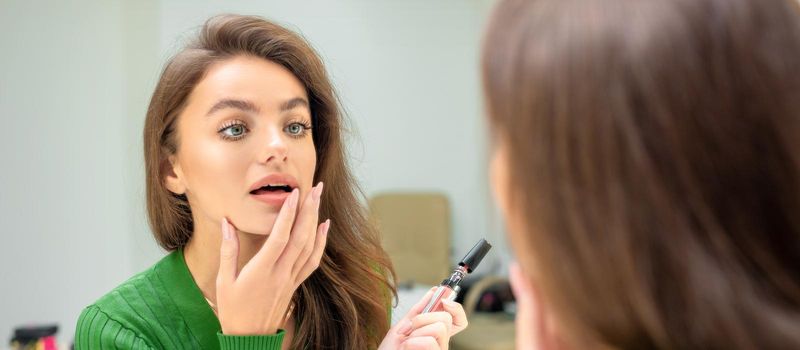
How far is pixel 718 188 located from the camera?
18.9 inches

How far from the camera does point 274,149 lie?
0.96 m

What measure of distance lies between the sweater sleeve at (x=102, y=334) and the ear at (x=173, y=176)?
0.19m

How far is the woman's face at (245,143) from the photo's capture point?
3.19 ft

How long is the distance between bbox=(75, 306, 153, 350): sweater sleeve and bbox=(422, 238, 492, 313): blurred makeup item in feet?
1.18

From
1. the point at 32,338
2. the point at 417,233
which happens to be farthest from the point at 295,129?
the point at 417,233

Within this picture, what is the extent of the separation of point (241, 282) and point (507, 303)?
8.66 ft

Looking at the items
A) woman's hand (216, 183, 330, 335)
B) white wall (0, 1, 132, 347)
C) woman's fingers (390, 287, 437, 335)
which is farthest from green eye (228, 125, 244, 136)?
white wall (0, 1, 132, 347)

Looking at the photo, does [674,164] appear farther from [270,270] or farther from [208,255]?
[208,255]

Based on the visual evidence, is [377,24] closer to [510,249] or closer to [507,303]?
[507,303]

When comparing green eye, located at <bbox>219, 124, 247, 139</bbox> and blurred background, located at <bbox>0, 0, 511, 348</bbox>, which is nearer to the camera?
green eye, located at <bbox>219, 124, 247, 139</bbox>

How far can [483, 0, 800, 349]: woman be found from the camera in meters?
0.47

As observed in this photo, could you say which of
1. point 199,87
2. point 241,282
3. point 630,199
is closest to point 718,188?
point 630,199

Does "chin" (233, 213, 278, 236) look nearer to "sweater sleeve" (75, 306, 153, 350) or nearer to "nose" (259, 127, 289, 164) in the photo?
"nose" (259, 127, 289, 164)

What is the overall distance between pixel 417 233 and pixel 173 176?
258 cm
